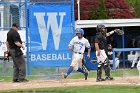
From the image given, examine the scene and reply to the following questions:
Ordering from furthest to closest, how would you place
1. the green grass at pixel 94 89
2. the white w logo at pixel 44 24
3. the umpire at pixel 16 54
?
the white w logo at pixel 44 24 < the umpire at pixel 16 54 < the green grass at pixel 94 89

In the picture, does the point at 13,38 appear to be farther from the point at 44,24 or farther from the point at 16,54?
the point at 44,24

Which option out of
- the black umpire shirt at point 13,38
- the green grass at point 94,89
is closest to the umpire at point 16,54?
the black umpire shirt at point 13,38

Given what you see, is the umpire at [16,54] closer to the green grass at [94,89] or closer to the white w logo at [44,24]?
the white w logo at [44,24]

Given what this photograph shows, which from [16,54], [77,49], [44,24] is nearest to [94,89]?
[77,49]

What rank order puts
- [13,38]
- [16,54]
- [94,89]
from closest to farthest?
[94,89] → [13,38] → [16,54]

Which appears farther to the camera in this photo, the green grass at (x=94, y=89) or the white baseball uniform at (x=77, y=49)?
the white baseball uniform at (x=77, y=49)

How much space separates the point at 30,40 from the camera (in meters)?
18.4

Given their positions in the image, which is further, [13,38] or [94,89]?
[13,38]

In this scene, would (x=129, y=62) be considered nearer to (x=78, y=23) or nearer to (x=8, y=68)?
(x=78, y=23)

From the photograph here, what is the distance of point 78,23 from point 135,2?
2301 cm

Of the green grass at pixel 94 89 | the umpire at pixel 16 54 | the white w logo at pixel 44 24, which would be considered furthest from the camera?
the white w logo at pixel 44 24

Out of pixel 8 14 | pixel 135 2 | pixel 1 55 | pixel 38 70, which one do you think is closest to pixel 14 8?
pixel 8 14

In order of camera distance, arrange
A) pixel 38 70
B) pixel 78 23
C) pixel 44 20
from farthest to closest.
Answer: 1. pixel 78 23
2. pixel 38 70
3. pixel 44 20

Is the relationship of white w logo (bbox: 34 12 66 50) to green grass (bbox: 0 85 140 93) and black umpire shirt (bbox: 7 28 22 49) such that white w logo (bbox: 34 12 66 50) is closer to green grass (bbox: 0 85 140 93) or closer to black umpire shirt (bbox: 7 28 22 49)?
black umpire shirt (bbox: 7 28 22 49)
